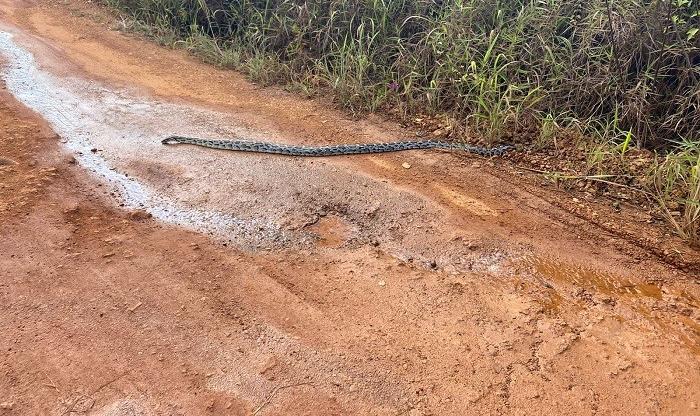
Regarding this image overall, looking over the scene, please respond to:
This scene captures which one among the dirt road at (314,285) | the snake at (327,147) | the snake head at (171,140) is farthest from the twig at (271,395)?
the snake head at (171,140)

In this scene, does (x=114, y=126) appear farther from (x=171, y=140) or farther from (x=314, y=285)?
(x=314, y=285)

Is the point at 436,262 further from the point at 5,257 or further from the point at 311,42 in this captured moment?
the point at 311,42

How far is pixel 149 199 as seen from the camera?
409 centimetres

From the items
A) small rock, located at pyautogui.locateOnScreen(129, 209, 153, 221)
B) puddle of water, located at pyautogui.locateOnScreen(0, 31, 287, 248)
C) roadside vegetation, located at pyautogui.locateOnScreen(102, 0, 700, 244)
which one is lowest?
puddle of water, located at pyautogui.locateOnScreen(0, 31, 287, 248)

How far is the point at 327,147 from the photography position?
16.1 feet

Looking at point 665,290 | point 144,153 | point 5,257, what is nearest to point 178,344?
point 5,257

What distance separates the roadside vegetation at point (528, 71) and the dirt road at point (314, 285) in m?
0.53

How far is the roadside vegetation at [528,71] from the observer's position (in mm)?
4645

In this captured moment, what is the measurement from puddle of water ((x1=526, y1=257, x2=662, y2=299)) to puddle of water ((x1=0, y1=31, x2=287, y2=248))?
1656 mm

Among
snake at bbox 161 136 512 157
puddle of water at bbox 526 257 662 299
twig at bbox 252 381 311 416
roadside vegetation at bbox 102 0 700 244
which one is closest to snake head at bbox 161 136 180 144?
snake at bbox 161 136 512 157

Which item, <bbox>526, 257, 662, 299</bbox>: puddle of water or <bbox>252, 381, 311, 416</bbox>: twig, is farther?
<bbox>526, 257, 662, 299</bbox>: puddle of water

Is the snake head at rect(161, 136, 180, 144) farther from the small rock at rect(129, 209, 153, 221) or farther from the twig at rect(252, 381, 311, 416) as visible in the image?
the twig at rect(252, 381, 311, 416)

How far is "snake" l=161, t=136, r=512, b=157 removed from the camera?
15.8ft

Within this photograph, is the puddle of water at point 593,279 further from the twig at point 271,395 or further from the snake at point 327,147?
the twig at point 271,395
